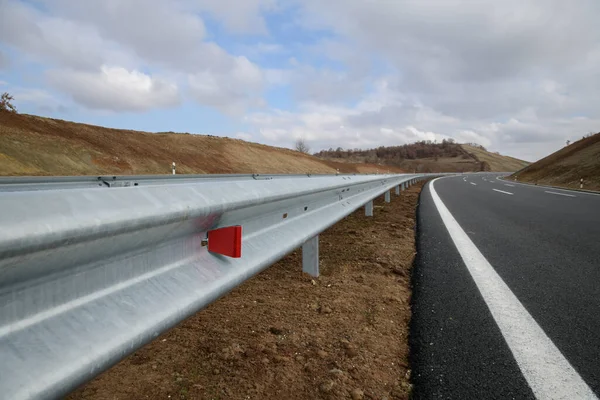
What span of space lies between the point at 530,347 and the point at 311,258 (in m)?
1.71

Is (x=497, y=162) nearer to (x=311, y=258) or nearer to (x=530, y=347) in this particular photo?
(x=311, y=258)

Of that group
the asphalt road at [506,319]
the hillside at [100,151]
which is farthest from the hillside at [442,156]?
A: the asphalt road at [506,319]

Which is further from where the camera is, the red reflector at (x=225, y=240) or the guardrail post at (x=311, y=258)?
the guardrail post at (x=311, y=258)

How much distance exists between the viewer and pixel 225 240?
60.0 inches

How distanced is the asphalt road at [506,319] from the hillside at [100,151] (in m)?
20.4

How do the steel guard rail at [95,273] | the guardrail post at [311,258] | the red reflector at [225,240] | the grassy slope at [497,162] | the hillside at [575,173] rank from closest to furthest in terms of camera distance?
the steel guard rail at [95,273] < the red reflector at [225,240] < the guardrail post at [311,258] < the hillside at [575,173] < the grassy slope at [497,162]

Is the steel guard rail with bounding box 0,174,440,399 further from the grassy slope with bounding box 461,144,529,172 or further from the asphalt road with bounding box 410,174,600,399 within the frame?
the grassy slope with bounding box 461,144,529,172

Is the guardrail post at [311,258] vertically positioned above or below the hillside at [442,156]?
below

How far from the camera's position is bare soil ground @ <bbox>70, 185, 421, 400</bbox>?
1.67 meters

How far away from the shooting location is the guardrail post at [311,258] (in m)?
3.20

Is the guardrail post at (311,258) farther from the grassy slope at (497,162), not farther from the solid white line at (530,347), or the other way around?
the grassy slope at (497,162)

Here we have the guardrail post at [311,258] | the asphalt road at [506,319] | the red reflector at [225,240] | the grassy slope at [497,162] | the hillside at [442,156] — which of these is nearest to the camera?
the red reflector at [225,240]

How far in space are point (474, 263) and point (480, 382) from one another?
86.8 inches

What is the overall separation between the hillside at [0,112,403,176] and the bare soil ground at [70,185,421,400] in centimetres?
1978
